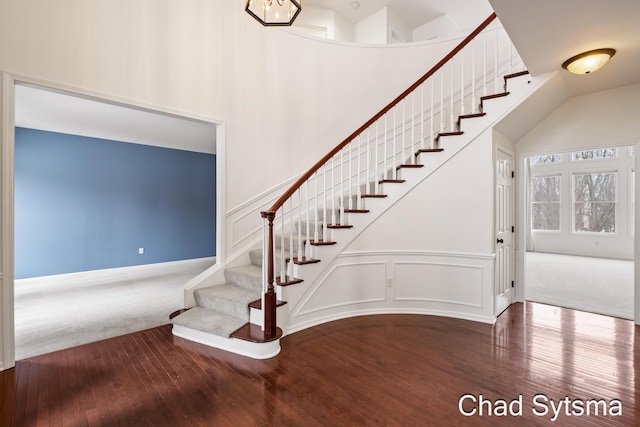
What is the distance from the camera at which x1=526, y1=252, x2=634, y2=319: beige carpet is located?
3.87 metres

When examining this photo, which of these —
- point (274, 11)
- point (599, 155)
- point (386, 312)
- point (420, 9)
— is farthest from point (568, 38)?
point (599, 155)

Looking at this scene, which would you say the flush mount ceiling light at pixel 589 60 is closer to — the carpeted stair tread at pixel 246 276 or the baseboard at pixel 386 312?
the baseboard at pixel 386 312

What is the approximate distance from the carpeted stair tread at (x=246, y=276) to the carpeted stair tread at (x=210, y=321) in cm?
40

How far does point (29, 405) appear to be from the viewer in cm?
194

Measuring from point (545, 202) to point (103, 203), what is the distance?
11.3 m

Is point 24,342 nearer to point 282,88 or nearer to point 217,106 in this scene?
point 217,106

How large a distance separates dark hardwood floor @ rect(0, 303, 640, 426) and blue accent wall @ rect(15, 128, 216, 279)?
354 cm

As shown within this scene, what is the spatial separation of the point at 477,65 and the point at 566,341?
13.1 ft

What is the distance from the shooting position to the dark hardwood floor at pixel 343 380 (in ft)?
5.98

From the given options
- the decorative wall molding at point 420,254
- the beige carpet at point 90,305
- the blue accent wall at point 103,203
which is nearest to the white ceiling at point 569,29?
the decorative wall molding at point 420,254

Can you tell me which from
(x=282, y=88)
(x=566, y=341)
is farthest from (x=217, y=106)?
(x=566, y=341)

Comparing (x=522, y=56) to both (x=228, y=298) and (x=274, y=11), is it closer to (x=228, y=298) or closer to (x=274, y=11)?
(x=274, y=11)

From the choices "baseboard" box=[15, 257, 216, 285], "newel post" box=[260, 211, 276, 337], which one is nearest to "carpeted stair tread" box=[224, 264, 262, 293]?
"newel post" box=[260, 211, 276, 337]

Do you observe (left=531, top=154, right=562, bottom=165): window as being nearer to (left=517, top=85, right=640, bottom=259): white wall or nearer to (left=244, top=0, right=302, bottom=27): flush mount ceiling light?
(left=517, top=85, right=640, bottom=259): white wall
